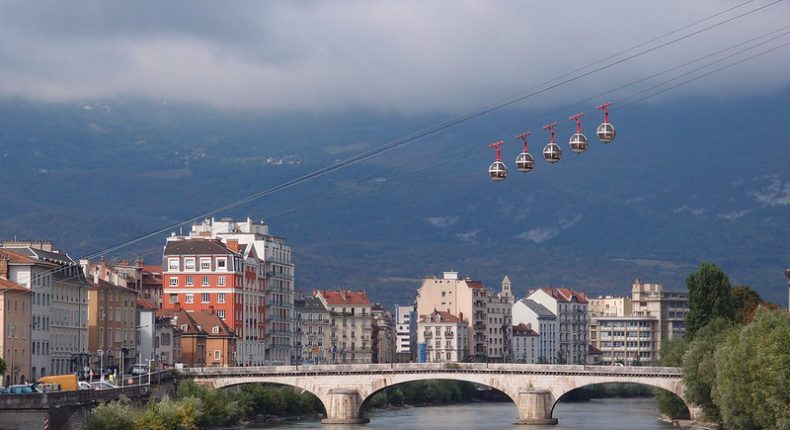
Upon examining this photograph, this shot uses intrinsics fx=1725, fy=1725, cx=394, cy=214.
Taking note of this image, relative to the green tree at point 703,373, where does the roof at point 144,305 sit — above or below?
above

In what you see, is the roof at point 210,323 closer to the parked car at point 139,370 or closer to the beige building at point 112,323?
the beige building at point 112,323

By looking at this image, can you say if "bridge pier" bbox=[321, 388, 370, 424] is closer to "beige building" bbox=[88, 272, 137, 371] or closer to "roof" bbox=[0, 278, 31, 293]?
"beige building" bbox=[88, 272, 137, 371]

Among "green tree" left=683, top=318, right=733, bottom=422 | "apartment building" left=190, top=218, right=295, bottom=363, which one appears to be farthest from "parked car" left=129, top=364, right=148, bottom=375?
"apartment building" left=190, top=218, right=295, bottom=363

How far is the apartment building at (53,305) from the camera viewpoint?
11050 cm

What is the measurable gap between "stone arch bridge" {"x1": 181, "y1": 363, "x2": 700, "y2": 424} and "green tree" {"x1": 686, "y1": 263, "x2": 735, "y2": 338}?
979cm

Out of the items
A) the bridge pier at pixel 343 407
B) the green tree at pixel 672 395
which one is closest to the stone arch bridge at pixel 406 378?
the bridge pier at pixel 343 407

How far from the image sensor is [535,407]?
441ft

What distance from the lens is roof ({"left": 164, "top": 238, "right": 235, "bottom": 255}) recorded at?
556 feet

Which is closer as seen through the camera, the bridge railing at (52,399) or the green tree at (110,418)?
the bridge railing at (52,399)

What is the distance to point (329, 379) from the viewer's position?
138 m

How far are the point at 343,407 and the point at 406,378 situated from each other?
6.33m

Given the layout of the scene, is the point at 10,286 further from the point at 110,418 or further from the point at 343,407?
the point at 343,407

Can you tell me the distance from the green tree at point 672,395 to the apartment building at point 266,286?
46.0 metres

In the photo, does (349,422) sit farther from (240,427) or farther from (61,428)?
(61,428)
